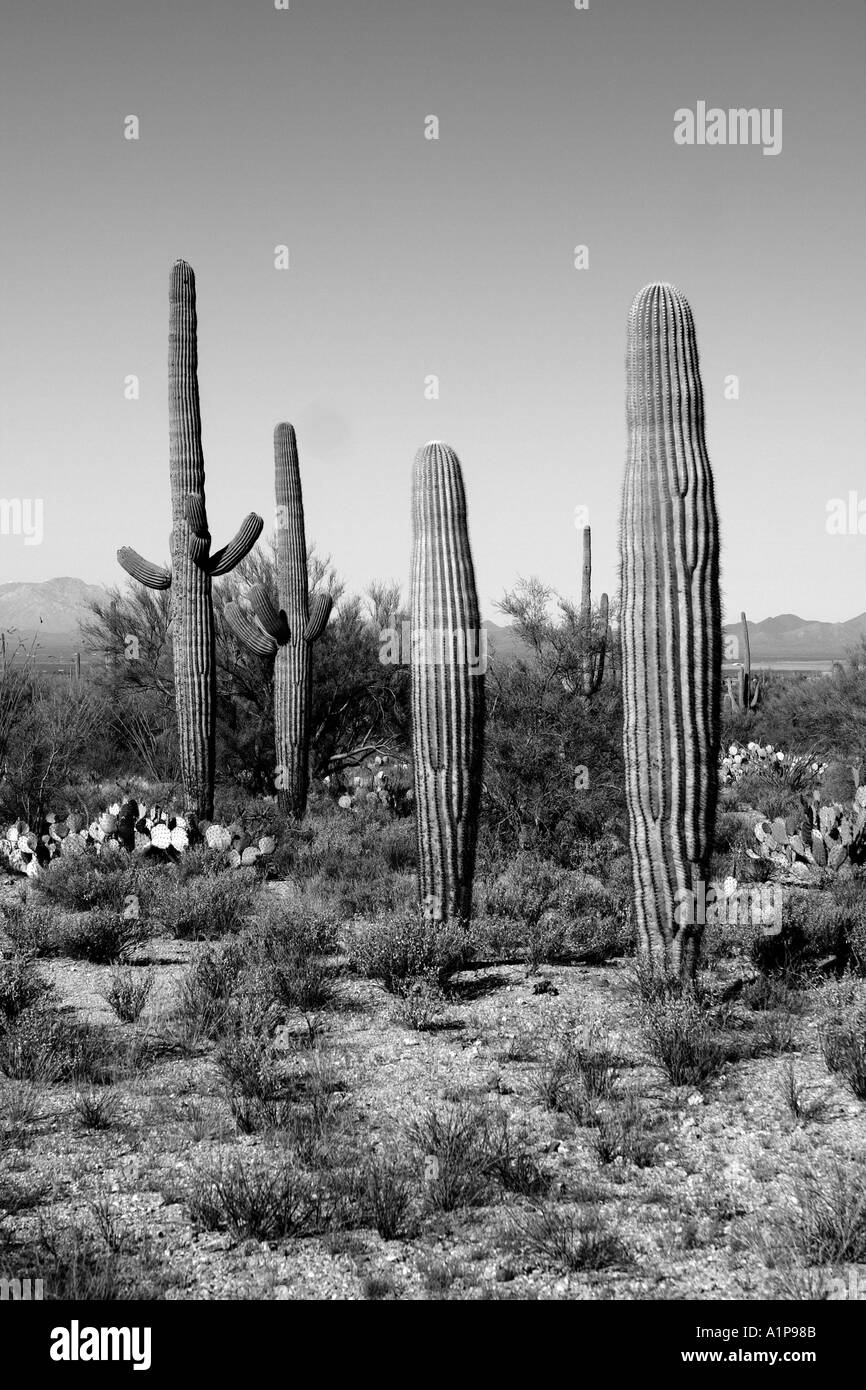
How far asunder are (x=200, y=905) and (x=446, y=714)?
278 centimetres

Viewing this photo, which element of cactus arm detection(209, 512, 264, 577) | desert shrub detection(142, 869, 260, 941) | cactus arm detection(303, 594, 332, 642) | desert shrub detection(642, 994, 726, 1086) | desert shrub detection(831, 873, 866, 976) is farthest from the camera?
cactus arm detection(303, 594, 332, 642)

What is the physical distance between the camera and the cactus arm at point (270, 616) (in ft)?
48.6

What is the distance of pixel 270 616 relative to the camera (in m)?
15.2

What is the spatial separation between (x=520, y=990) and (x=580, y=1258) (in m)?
3.58

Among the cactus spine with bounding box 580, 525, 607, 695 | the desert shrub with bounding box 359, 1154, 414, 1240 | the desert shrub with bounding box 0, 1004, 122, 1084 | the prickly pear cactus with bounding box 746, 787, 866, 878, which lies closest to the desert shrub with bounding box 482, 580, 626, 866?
the cactus spine with bounding box 580, 525, 607, 695

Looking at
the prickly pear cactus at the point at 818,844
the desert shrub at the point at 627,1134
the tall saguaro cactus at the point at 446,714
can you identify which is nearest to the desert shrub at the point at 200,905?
the tall saguaro cactus at the point at 446,714

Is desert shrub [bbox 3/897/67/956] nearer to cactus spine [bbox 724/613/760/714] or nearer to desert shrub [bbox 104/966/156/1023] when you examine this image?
desert shrub [bbox 104/966/156/1023]

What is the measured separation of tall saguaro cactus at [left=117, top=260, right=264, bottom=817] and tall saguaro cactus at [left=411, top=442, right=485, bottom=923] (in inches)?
203

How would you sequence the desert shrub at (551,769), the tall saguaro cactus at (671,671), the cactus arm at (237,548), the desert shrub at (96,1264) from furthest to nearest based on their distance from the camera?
the cactus arm at (237,548) < the desert shrub at (551,769) < the tall saguaro cactus at (671,671) < the desert shrub at (96,1264)

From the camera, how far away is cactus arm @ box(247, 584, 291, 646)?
14812mm

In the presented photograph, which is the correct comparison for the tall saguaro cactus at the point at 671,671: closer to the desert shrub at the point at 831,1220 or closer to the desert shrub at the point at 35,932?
the desert shrub at the point at 831,1220

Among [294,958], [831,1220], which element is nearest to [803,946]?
[294,958]

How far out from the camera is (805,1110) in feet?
17.9

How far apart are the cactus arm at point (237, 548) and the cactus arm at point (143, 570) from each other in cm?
73
